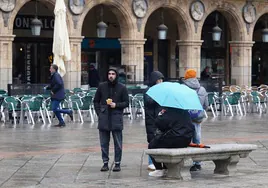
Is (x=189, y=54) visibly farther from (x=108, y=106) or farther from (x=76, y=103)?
(x=108, y=106)

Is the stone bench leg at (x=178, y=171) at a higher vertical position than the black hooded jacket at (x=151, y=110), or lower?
lower

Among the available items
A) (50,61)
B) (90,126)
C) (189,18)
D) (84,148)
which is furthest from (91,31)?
(84,148)

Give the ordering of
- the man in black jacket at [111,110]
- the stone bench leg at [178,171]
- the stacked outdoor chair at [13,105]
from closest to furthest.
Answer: the stone bench leg at [178,171]
the man in black jacket at [111,110]
the stacked outdoor chair at [13,105]

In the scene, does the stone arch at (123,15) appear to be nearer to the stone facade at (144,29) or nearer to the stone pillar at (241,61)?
the stone facade at (144,29)

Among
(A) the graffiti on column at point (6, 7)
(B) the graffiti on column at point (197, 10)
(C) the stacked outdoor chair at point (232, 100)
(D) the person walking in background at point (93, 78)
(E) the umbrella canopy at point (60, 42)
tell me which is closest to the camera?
(E) the umbrella canopy at point (60, 42)

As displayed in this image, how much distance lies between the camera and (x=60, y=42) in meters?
26.7

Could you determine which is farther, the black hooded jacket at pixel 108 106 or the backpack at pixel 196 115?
the backpack at pixel 196 115

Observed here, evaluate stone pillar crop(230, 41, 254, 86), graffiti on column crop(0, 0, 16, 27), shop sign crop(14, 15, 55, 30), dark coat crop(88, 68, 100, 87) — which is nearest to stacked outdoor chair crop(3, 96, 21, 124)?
graffiti on column crop(0, 0, 16, 27)

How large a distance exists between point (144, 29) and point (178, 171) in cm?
2454

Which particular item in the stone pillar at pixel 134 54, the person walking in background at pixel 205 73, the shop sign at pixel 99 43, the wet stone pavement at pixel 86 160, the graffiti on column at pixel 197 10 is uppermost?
the graffiti on column at pixel 197 10

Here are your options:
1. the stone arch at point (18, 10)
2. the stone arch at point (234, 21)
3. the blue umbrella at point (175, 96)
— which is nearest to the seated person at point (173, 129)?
the blue umbrella at point (175, 96)

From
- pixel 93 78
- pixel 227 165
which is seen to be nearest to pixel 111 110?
pixel 227 165

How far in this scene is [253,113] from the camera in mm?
30531

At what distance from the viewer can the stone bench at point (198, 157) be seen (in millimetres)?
12992
